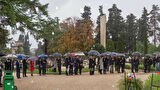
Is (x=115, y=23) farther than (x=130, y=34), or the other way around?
(x=130, y=34)

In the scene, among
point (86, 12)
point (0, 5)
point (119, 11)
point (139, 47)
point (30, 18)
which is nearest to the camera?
point (0, 5)

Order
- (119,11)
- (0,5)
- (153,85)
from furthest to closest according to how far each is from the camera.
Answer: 1. (119,11)
2. (0,5)
3. (153,85)

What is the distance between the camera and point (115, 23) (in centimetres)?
6022

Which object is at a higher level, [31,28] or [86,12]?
[86,12]

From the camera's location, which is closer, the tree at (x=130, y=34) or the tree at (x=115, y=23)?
the tree at (x=115, y=23)

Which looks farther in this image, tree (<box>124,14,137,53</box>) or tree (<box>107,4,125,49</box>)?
tree (<box>124,14,137,53</box>)

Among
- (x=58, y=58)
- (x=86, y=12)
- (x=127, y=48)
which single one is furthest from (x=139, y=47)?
(x=58, y=58)

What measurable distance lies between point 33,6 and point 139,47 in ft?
153

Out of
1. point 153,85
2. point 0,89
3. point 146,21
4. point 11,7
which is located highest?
point 146,21

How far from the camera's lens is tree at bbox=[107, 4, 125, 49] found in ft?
190

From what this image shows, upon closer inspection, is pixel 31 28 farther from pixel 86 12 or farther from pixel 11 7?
pixel 86 12

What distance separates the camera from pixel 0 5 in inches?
400

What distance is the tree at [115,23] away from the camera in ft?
190

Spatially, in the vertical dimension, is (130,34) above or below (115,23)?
below
